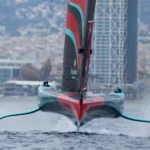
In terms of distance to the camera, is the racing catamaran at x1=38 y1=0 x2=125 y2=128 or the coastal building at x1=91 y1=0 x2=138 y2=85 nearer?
the racing catamaran at x1=38 y1=0 x2=125 y2=128

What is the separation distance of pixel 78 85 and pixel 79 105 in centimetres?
140

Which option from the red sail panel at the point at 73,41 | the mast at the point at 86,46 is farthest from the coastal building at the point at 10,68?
the mast at the point at 86,46

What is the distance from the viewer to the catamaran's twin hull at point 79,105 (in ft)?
74.1

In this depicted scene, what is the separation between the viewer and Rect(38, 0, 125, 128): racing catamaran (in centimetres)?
2277

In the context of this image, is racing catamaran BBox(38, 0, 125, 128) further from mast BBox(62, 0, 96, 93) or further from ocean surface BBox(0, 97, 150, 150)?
ocean surface BBox(0, 97, 150, 150)

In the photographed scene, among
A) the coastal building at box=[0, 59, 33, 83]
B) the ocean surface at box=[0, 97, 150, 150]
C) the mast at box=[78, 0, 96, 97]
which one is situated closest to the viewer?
the ocean surface at box=[0, 97, 150, 150]

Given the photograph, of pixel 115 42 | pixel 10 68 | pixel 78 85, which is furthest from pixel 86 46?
pixel 10 68

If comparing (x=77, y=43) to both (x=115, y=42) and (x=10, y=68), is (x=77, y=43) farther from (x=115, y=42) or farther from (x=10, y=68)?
(x=10, y=68)

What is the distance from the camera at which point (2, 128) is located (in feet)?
84.9

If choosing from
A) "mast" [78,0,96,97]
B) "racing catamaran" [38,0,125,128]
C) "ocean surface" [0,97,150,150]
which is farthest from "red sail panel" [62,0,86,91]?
"ocean surface" [0,97,150,150]

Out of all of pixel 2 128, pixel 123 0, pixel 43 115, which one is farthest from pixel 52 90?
pixel 123 0

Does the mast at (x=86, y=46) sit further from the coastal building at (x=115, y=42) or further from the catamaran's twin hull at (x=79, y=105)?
the coastal building at (x=115, y=42)

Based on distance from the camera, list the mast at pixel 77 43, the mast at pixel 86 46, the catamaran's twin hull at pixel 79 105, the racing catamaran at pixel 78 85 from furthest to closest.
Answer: the mast at pixel 77 43 → the mast at pixel 86 46 → the racing catamaran at pixel 78 85 → the catamaran's twin hull at pixel 79 105

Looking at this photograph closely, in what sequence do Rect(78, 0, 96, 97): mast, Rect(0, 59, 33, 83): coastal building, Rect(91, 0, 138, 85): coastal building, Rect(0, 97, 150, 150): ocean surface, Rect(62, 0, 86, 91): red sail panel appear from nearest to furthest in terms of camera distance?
Rect(0, 97, 150, 150): ocean surface → Rect(78, 0, 96, 97): mast → Rect(62, 0, 86, 91): red sail panel → Rect(91, 0, 138, 85): coastal building → Rect(0, 59, 33, 83): coastal building
